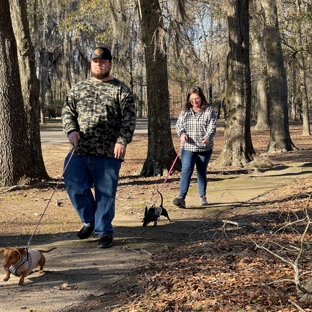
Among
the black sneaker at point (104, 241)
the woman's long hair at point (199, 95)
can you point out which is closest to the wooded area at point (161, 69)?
the woman's long hair at point (199, 95)

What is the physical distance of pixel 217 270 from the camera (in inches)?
154

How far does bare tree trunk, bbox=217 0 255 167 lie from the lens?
12.1 meters

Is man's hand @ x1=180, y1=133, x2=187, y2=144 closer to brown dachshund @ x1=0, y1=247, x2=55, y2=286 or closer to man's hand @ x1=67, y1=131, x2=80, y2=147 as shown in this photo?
man's hand @ x1=67, y1=131, x2=80, y2=147

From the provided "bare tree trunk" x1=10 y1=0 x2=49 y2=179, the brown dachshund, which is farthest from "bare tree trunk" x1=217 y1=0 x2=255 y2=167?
the brown dachshund

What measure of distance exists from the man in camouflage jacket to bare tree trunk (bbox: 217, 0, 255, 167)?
7.52 meters

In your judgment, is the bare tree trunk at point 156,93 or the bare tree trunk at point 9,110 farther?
the bare tree trunk at point 156,93

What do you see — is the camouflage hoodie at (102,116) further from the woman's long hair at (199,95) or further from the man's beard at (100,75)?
the woman's long hair at (199,95)

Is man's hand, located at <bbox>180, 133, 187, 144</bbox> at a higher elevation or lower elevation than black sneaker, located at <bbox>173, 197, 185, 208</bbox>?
higher

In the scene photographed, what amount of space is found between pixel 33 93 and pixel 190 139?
4.27 metres

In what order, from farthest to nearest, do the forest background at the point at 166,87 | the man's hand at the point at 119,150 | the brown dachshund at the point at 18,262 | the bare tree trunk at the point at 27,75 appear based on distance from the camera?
1. the bare tree trunk at the point at 27,75
2. the forest background at the point at 166,87
3. the man's hand at the point at 119,150
4. the brown dachshund at the point at 18,262

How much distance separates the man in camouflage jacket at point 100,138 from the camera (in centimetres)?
497

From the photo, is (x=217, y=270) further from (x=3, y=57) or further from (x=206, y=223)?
(x=3, y=57)

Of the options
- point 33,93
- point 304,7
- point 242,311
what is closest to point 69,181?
point 242,311

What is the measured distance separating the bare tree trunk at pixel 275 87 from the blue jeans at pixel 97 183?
1283 centimetres
